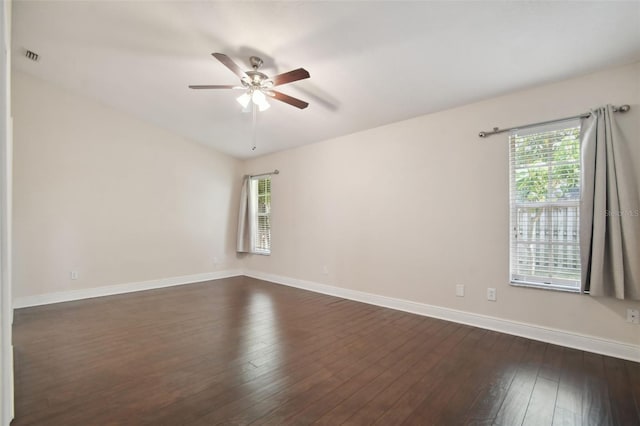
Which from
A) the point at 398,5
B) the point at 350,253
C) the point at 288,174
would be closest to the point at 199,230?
the point at 288,174

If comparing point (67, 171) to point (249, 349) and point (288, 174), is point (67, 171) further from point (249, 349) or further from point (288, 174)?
point (249, 349)

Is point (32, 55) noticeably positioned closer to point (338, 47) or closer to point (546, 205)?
point (338, 47)

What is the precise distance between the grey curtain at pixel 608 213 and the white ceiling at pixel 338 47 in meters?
0.64

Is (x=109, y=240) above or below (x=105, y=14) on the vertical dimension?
below

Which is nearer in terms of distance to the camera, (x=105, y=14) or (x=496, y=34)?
(x=496, y=34)

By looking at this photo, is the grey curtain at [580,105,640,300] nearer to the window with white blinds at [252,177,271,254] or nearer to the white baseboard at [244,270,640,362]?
the white baseboard at [244,270,640,362]

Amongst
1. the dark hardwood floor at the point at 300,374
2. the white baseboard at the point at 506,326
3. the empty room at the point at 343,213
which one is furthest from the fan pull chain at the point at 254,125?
the white baseboard at the point at 506,326

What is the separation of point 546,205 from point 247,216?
4952mm

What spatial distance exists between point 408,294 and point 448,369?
57.7 inches

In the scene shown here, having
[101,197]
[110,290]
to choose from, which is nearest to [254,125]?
[101,197]

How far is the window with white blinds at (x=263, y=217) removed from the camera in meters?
5.83

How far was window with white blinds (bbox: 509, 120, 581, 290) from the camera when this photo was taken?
2711 mm

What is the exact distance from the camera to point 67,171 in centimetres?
416

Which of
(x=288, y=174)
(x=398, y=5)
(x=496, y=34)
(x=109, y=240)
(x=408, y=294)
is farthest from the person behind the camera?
(x=288, y=174)
